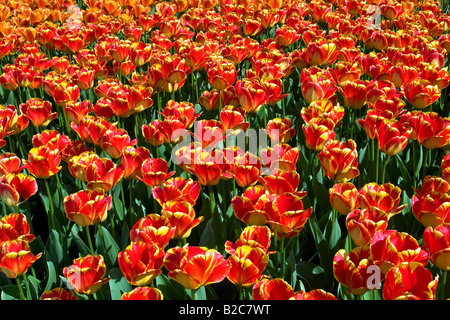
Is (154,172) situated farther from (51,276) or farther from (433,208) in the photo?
(433,208)

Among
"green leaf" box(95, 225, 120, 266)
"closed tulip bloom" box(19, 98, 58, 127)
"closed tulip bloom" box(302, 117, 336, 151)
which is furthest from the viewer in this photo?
"closed tulip bloom" box(19, 98, 58, 127)

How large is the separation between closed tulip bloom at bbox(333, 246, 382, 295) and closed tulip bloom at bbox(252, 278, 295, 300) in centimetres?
16

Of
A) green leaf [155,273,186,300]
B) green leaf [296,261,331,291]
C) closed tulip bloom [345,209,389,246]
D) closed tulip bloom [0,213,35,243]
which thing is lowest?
green leaf [296,261,331,291]

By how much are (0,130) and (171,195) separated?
100 centimetres

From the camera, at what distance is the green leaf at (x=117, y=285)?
1656 mm

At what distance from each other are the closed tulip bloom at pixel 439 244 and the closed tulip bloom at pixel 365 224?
4.9 inches

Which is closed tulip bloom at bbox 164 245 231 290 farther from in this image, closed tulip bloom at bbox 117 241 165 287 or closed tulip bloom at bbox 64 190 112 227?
closed tulip bloom at bbox 64 190 112 227

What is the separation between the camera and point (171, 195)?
5.49 feet

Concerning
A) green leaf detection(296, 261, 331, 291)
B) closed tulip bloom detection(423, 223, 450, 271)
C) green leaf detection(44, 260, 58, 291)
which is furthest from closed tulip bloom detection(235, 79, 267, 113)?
closed tulip bloom detection(423, 223, 450, 271)

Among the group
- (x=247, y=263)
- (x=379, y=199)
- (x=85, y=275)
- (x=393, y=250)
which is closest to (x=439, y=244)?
(x=393, y=250)

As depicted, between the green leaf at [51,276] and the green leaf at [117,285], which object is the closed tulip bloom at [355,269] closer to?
the green leaf at [117,285]

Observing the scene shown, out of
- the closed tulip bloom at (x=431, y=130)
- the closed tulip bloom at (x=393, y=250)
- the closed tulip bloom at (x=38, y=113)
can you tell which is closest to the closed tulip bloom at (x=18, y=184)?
the closed tulip bloom at (x=38, y=113)

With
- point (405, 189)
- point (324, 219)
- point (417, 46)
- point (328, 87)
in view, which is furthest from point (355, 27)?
point (324, 219)

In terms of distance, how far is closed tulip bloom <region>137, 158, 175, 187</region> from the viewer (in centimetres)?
184
